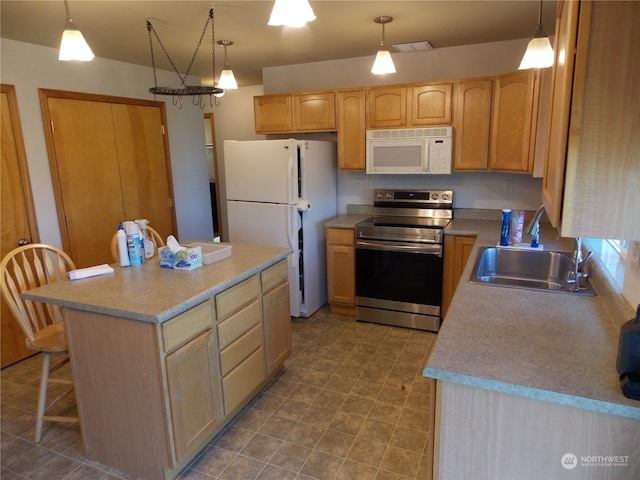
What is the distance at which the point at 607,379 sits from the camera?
1.19 m

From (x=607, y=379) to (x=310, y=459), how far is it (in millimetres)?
1450

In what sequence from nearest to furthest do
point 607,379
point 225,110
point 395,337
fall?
point 607,379, point 395,337, point 225,110

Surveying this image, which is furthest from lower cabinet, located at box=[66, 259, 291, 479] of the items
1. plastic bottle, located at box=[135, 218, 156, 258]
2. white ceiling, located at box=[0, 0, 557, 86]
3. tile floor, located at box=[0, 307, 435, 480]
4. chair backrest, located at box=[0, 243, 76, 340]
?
white ceiling, located at box=[0, 0, 557, 86]

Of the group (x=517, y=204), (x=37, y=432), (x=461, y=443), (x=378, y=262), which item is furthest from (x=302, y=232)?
(x=461, y=443)

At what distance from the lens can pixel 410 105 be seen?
11.8ft

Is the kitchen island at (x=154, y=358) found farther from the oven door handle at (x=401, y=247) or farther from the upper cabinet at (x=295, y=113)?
the upper cabinet at (x=295, y=113)

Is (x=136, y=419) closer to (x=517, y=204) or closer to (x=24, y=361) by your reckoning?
(x=24, y=361)

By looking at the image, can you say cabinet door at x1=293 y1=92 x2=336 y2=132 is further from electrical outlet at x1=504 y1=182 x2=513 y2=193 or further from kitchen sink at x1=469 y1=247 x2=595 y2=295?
kitchen sink at x1=469 y1=247 x2=595 y2=295

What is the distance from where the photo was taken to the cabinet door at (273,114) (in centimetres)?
409

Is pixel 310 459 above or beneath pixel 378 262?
beneath

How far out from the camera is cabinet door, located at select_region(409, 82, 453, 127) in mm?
3480

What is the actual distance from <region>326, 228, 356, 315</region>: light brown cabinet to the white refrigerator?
0.43ft

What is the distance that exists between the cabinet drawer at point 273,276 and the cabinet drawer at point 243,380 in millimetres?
389

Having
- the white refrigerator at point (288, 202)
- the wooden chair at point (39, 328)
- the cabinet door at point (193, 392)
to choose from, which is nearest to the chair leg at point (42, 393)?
the wooden chair at point (39, 328)
